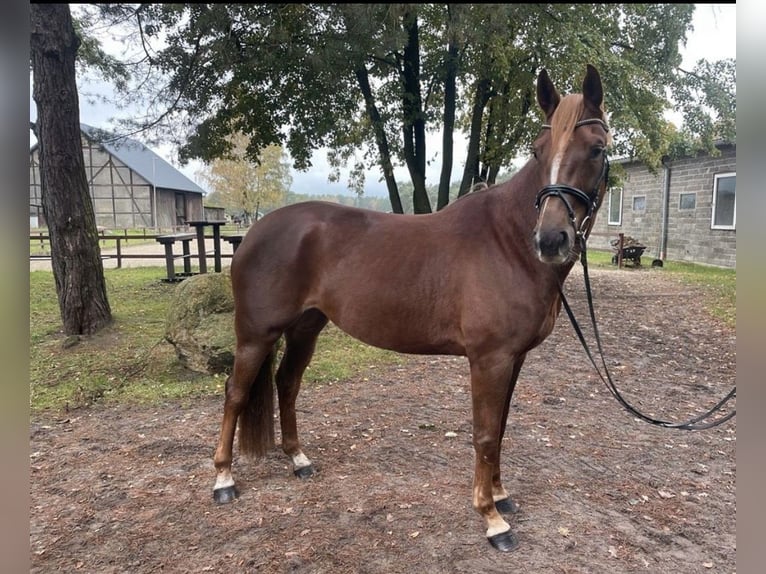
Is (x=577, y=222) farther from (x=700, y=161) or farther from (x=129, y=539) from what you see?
(x=700, y=161)

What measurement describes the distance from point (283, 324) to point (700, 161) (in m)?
13.4

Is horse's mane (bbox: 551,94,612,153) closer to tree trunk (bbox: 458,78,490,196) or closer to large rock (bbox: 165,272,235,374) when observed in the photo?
large rock (bbox: 165,272,235,374)

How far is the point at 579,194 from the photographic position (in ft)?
5.84

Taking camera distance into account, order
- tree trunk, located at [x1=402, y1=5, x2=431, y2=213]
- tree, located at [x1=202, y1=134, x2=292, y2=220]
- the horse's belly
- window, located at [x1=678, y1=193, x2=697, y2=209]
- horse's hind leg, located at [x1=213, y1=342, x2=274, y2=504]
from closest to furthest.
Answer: the horse's belly
horse's hind leg, located at [x1=213, y1=342, x2=274, y2=504]
tree trunk, located at [x1=402, y1=5, x2=431, y2=213]
window, located at [x1=678, y1=193, x2=697, y2=209]
tree, located at [x1=202, y1=134, x2=292, y2=220]

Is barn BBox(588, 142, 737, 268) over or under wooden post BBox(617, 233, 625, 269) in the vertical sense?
over

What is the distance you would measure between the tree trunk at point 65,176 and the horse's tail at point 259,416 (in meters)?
3.62

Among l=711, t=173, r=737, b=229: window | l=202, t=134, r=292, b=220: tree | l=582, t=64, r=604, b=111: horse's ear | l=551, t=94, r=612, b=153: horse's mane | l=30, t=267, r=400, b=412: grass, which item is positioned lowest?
l=30, t=267, r=400, b=412: grass

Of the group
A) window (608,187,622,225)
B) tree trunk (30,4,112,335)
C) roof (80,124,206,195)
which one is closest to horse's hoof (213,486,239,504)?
tree trunk (30,4,112,335)

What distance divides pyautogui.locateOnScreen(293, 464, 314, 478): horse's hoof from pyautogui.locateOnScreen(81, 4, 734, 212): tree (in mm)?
2307

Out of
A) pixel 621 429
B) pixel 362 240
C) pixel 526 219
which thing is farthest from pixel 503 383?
pixel 621 429

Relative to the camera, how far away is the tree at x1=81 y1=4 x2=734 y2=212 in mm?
2656

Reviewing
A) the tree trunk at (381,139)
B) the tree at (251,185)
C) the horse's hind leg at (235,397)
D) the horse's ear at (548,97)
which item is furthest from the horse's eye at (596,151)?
the tree at (251,185)

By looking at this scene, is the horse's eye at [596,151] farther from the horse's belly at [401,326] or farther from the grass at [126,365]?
the grass at [126,365]

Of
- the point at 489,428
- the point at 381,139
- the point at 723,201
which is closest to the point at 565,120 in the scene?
the point at 489,428
